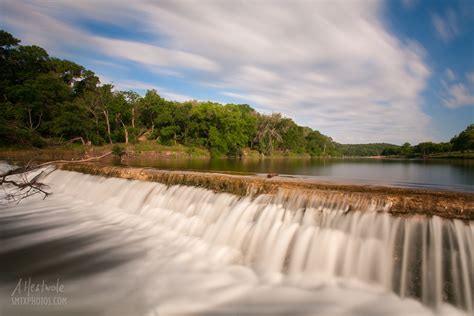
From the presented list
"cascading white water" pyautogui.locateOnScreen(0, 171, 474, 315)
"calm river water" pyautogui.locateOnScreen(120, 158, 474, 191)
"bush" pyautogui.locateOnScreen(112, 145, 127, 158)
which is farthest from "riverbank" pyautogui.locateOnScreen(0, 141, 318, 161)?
"cascading white water" pyautogui.locateOnScreen(0, 171, 474, 315)

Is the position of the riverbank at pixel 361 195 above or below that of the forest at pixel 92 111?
below

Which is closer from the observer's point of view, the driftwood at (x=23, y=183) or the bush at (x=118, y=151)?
the driftwood at (x=23, y=183)

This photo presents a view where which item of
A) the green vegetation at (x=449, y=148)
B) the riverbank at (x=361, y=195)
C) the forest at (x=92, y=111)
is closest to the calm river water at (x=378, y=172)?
the riverbank at (x=361, y=195)

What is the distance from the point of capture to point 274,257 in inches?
221

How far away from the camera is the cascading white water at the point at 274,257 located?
168 inches

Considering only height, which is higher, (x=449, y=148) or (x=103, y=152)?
(x=449, y=148)

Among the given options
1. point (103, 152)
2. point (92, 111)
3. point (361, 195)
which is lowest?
point (361, 195)

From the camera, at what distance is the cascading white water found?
4270 mm

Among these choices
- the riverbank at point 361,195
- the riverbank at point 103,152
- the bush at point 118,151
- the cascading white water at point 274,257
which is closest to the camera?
the cascading white water at point 274,257

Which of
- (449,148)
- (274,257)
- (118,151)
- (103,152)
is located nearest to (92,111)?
(103,152)

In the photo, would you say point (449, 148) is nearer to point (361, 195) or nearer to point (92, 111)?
point (361, 195)

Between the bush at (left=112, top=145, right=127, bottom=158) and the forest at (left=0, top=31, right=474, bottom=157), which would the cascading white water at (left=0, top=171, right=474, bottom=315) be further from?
the forest at (left=0, top=31, right=474, bottom=157)

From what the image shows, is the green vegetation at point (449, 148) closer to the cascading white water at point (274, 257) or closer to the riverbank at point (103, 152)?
the riverbank at point (103, 152)

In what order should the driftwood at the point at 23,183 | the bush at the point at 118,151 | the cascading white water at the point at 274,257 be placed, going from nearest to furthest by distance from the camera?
the cascading white water at the point at 274,257 → the driftwood at the point at 23,183 → the bush at the point at 118,151
